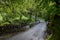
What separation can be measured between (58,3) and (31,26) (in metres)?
4.89

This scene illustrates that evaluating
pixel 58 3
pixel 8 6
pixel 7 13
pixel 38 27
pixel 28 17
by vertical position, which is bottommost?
pixel 38 27

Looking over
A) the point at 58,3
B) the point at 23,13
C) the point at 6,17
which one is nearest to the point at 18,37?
the point at 6,17

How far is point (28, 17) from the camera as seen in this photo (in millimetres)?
8828

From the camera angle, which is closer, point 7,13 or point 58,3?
point 58,3

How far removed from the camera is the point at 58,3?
3842mm

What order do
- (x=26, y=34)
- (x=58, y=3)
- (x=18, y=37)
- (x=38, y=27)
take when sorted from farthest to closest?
1. (x=38, y=27)
2. (x=26, y=34)
3. (x=18, y=37)
4. (x=58, y=3)

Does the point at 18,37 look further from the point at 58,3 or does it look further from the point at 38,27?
Answer: the point at 58,3

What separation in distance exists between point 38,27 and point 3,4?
9.24ft

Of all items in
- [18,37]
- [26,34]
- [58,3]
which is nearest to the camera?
[58,3]

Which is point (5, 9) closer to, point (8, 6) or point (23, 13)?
point (8, 6)

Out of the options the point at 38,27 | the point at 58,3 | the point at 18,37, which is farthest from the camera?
the point at 38,27

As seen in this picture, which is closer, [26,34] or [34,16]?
[26,34]

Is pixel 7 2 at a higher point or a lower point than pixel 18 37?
higher

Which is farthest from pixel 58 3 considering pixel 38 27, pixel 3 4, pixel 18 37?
pixel 38 27
